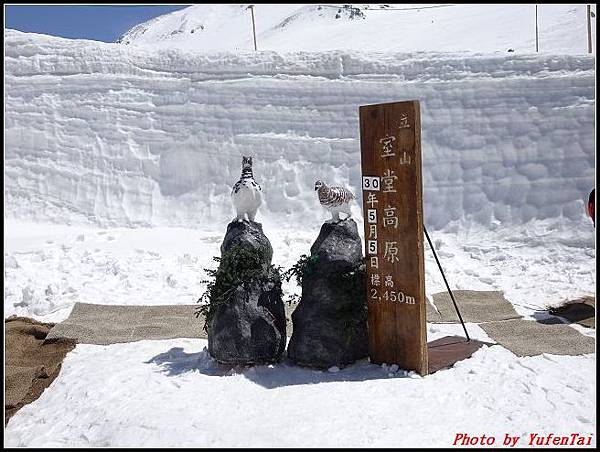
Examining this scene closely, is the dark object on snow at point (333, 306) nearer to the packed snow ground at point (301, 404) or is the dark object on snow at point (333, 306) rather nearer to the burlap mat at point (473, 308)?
the packed snow ground at point (301, 404)

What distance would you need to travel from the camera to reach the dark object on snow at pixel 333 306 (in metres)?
5.70

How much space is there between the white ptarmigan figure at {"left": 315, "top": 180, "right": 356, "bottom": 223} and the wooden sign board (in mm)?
197

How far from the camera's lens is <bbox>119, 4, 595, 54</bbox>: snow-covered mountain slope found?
23891mm

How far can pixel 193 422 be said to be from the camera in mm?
4602

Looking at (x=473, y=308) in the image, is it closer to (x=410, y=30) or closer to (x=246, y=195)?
(x=246, y=195)

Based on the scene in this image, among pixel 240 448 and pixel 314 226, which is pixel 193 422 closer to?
pixel 240 448

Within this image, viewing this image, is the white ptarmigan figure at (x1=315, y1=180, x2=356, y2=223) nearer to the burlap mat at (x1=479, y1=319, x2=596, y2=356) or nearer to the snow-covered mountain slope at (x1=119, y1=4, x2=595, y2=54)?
the burlap mat at (x1=479, y1=319, x2=596, y2=356)

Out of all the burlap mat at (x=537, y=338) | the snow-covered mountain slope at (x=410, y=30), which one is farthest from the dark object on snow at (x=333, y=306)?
the snow-covered mountain slope at (x=410, y=30)

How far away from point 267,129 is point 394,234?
717 centimetres

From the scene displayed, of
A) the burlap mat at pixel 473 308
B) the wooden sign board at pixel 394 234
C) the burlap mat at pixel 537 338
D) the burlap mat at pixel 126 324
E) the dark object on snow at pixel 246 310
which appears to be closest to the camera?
the wooden sign board at pixel 394 234

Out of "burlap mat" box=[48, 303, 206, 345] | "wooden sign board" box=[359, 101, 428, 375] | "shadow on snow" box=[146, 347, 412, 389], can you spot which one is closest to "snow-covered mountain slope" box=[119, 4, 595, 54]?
"burlap mat" box=[48, 303, 206, 345]

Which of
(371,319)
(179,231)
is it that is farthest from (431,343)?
(179,231)

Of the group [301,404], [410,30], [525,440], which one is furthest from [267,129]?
[410,30]

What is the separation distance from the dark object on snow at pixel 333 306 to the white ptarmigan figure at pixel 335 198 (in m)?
0.11
